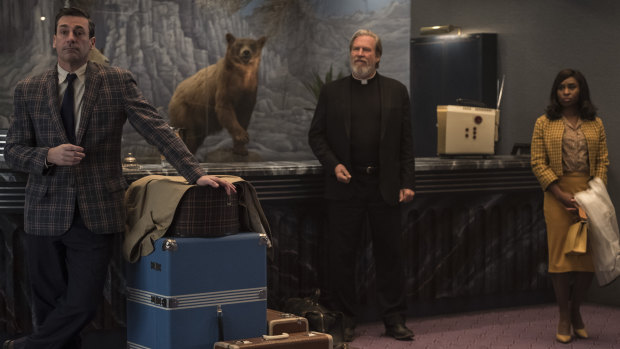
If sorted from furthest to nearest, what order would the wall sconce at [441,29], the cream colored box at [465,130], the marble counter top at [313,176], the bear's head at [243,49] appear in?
the bear's head at [243,49] → the wall sconce at [441,29] → the cream colored box at [465,130] → the marble counter top at [313,176]

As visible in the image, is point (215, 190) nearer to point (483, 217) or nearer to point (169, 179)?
point (169, 179)

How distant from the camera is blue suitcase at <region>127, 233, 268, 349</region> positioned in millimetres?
3320

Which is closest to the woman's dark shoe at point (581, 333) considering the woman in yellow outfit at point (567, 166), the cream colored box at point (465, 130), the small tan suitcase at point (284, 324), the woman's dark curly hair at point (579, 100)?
the woman in yellow outfit at point (567, 166)

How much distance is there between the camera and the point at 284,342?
11.1 ft

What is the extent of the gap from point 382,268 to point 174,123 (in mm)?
3025

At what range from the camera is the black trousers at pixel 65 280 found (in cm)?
331

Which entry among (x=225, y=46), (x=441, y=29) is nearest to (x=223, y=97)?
(x=225, y=46)

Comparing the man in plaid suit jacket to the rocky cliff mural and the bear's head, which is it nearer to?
the rocky cliff mural

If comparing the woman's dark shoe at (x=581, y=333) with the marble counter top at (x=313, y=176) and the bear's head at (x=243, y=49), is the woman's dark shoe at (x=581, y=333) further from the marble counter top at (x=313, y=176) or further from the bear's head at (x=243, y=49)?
the bear's head at (x=243, y=49)

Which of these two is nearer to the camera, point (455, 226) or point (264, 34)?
point (455, 226)

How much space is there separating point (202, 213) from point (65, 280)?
0.62 meters

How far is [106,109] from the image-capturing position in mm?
3355

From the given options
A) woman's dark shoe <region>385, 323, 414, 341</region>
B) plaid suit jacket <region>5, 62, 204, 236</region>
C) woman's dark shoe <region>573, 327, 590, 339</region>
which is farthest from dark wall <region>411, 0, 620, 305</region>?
plaid suit jacket <region>5, 62, 204, 236</region>

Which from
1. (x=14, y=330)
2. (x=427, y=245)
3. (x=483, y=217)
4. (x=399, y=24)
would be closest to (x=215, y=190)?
(x=14, y=330)
